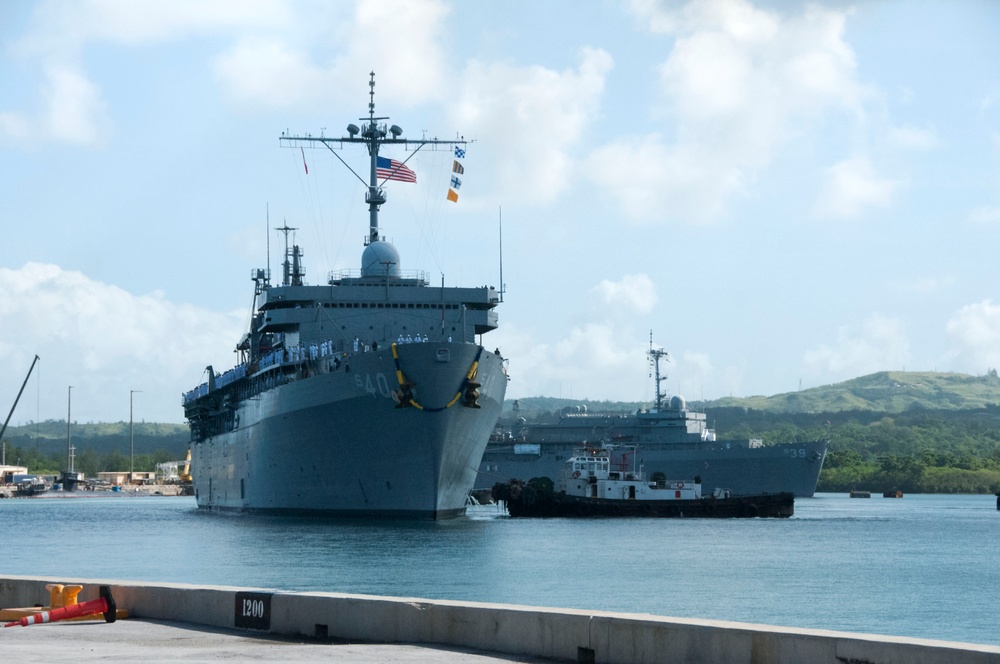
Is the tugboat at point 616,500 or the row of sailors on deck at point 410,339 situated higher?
the row of sailors on deck at point 410,339

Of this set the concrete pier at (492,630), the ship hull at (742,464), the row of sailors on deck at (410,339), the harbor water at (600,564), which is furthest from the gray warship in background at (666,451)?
the concrete pier at (492,630)

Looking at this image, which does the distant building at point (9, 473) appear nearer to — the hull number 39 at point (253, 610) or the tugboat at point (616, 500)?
the tugboat at point (616, 500)

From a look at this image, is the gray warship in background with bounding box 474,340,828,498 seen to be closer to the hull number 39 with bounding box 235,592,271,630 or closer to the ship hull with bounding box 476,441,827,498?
the ship hull with bounding box 476,441,827,498

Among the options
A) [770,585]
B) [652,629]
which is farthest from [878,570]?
[652,629]

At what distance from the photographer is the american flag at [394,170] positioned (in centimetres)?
5053

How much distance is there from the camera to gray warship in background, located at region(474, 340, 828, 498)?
86188 millimetres

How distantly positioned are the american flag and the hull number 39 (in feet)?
127

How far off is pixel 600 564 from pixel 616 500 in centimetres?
2924

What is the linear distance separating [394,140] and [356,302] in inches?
355

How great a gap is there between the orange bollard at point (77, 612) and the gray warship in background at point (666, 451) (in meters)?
68.4

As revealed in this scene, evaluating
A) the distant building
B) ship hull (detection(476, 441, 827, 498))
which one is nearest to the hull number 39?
ship hull (detection(476, 441, 827, 498))

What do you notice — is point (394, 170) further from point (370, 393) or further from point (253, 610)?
point (253, 610)

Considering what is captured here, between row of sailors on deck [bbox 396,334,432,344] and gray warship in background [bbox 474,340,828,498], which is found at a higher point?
row of sailors on deck [bbox 396,334,432,344]

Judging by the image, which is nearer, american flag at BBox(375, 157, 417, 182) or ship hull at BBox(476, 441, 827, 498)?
american flag at BBox(375, 157, 417, 182)
